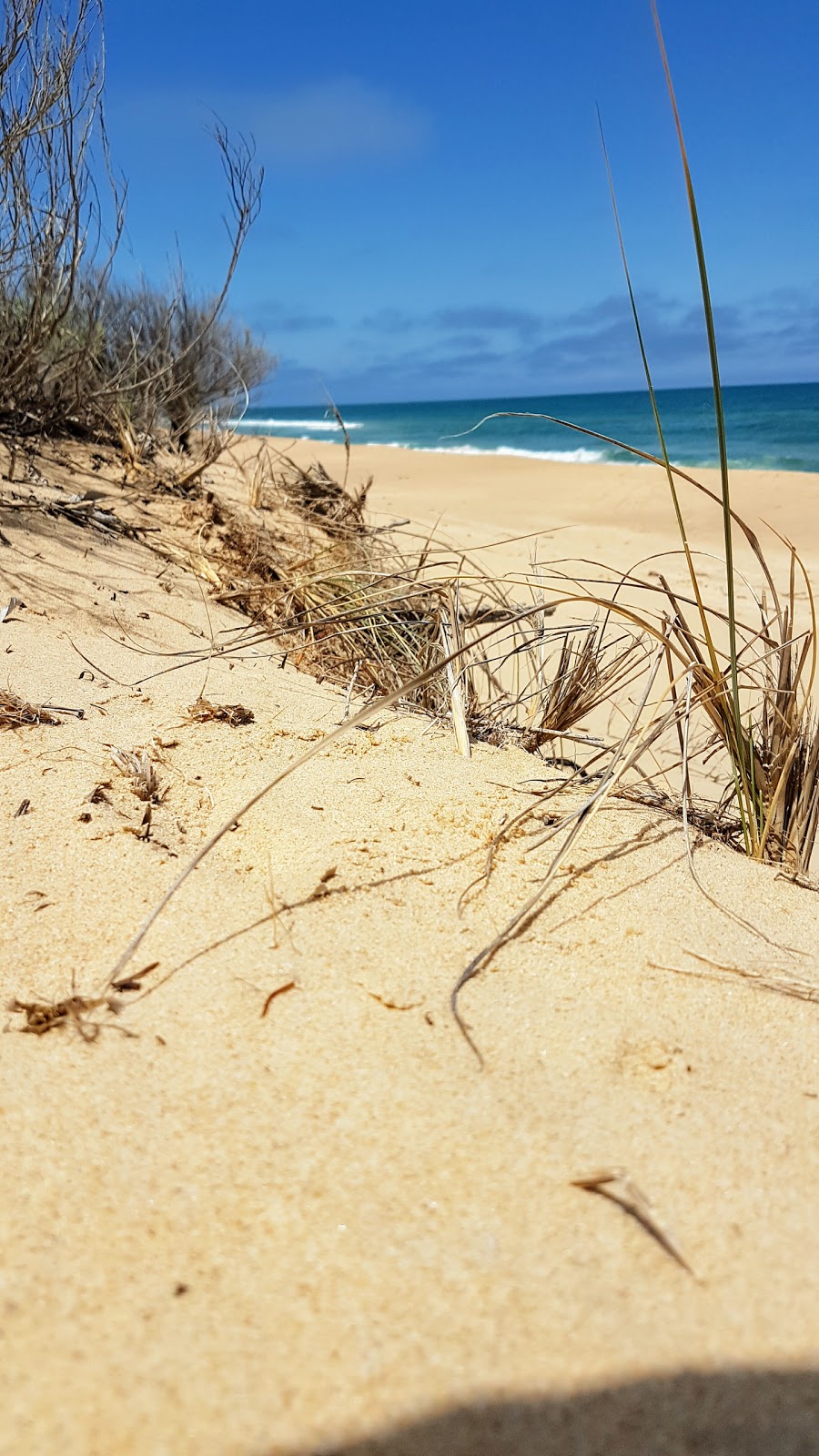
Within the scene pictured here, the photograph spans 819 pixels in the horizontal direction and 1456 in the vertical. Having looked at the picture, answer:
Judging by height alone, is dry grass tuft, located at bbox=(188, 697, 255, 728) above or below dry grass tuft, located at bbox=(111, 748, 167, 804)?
above

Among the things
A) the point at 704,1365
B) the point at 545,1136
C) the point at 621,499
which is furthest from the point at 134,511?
the point at 621,499

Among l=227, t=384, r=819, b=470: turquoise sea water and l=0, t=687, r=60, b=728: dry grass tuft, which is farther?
l=227, t=384, r=819, b=470: turquoise sea water

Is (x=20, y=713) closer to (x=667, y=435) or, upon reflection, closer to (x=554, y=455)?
(x=554, y=455)

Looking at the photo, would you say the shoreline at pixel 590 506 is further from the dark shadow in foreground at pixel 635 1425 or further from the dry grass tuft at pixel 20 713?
the dark shadow in foreground at pixel 635 1425

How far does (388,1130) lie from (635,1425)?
0.32m

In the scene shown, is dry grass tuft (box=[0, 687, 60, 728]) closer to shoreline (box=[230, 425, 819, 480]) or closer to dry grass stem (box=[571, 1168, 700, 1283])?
dry grass stem (box=[571, 1168, 700, 1283])

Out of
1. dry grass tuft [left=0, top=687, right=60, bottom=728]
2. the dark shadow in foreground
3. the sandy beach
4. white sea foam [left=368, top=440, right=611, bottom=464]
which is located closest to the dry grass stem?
the sandy beach

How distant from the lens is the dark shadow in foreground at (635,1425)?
661 millimetres

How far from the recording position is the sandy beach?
0.69 metres

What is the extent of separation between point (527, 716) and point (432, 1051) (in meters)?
1.22

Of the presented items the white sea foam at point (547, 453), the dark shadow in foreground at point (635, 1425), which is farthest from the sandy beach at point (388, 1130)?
the white sea foam at point (547, 453)

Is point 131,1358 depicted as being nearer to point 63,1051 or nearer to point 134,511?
point 63,1051

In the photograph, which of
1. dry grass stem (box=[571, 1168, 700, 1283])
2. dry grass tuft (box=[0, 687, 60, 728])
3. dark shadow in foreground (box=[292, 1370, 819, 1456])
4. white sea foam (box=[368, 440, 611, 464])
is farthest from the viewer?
white sea foam (box=[368, 440, 611, 464])

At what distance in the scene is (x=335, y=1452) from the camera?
0.65 metres
